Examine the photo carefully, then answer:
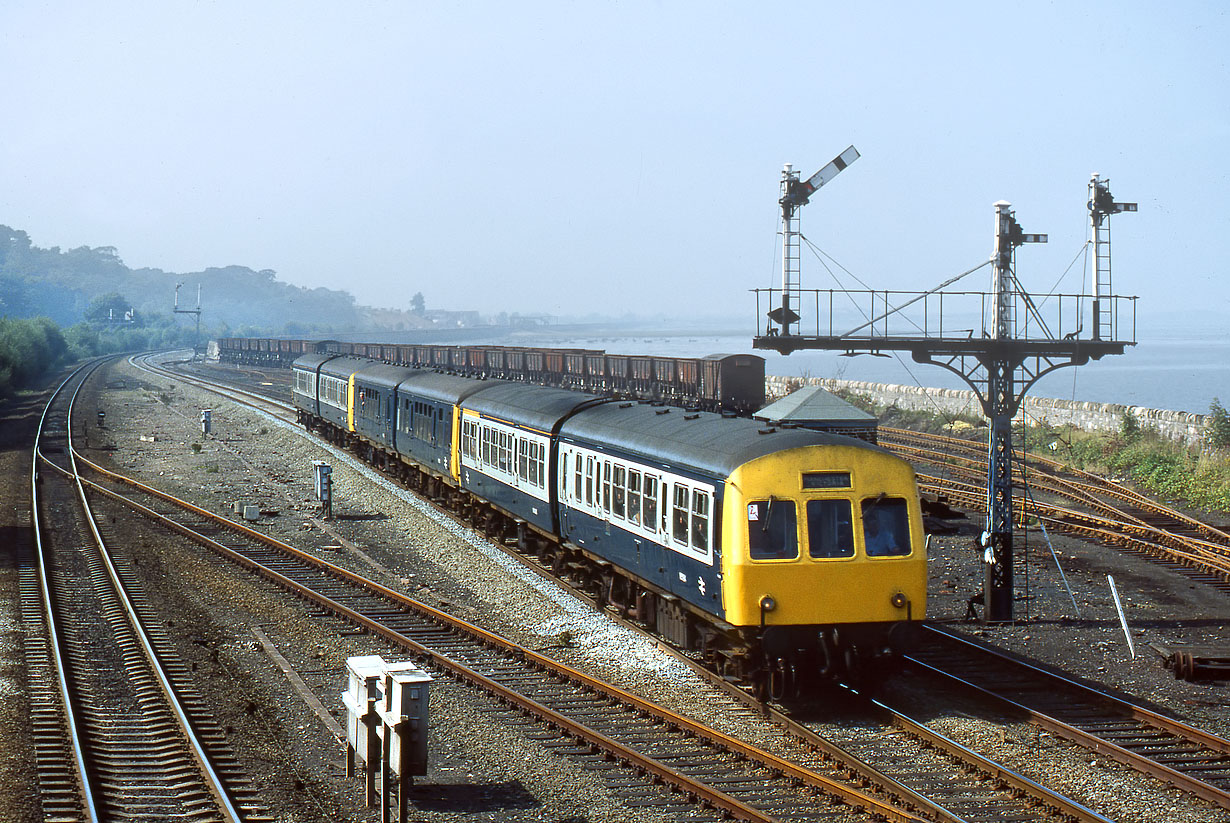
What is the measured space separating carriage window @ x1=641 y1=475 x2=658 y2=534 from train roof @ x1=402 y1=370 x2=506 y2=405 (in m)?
12.1

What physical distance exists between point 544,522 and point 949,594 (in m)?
6.59

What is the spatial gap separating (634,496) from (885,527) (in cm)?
400

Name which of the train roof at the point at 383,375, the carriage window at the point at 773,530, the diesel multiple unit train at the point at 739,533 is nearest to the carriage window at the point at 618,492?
the diesel multiple unit train at the point at 739,533

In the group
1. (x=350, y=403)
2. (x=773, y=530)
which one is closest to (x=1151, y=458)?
(x=350, y=403)

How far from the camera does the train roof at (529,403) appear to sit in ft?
68.6

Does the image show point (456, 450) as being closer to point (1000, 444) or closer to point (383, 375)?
point (383, 375)

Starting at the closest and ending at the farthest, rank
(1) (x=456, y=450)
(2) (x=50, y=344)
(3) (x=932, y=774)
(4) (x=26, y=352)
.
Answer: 1. (3) (x=932, y=774)
2. (1) (x=456, y=450)
3. (4) (x=26, y=352)
4. (2) (x=50, y=344)

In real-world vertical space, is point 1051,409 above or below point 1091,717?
above

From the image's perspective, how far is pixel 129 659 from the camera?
15.7 m

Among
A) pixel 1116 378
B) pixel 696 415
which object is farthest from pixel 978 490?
pixel 1116 378

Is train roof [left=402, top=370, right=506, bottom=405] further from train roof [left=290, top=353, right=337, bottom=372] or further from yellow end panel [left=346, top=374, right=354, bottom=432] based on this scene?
train roof [left=290, top=353, right=337, bottom=372]

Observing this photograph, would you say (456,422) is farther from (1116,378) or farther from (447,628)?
(1116,378)

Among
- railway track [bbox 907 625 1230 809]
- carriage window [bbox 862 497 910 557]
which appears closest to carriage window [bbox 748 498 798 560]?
carriage window [bbox 862 497 910 557]

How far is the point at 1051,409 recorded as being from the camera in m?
47.2
